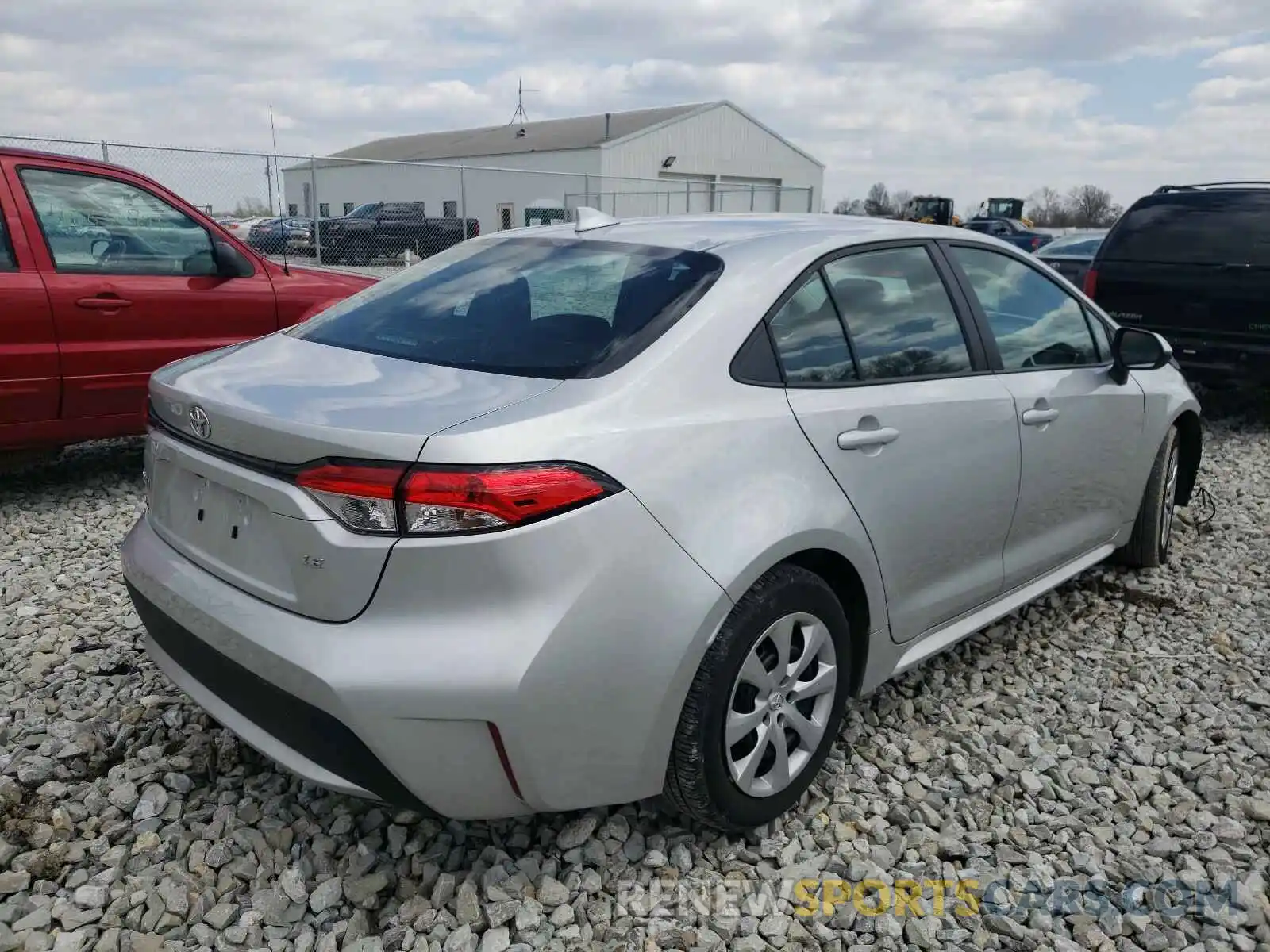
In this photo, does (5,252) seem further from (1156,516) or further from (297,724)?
(1156,516)

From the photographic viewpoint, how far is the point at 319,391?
2230 millimetres

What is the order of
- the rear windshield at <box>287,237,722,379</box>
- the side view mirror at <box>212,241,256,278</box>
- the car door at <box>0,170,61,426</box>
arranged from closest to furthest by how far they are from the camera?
1. the rear windshield at <box>287,237,722,379</box>
2. the car door at <box>0,170,61,426</box>
3. the side view mirror at <box>212,241,256,278</box>

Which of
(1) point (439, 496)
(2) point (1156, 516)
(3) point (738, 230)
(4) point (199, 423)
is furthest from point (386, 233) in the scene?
(1) point (439, 496)

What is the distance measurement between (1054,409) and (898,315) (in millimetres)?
823

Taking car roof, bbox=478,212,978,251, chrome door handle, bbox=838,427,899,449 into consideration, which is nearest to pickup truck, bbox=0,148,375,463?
car roof, bbox=478,212,978,251

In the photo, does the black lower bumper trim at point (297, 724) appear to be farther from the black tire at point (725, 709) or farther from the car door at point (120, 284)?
the car door at point (120, 284)

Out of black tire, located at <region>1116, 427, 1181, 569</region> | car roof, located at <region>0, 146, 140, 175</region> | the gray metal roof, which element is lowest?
black tire, located at <region>1116, 427, 1181, 569</region>

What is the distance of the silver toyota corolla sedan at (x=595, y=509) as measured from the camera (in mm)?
1951

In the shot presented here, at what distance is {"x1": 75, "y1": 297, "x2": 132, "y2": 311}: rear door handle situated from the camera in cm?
498

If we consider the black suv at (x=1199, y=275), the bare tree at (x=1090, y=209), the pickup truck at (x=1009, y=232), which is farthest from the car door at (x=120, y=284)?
the bare tree at (x=1090, y=209)

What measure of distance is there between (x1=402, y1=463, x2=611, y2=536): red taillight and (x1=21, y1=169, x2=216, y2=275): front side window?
4029mm

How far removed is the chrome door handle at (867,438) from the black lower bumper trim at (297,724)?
1.34 metres

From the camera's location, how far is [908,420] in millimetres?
2736

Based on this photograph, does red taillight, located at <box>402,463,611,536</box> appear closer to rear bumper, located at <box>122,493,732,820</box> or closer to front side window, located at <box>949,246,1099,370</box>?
rear bumper, located at <box>122,493,732,820</box>
